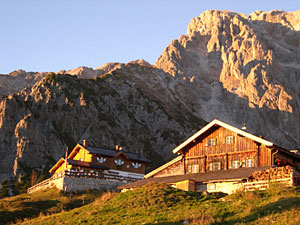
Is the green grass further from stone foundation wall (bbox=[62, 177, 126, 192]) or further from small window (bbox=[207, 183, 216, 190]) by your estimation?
small window (bbox=[207, 183, 216, 190])

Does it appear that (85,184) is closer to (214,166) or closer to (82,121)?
(214,166)

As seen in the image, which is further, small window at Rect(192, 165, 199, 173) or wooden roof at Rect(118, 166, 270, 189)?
small window at Rect(192, 165, 199, 173)

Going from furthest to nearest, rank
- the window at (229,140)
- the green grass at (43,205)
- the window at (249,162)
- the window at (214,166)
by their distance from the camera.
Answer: the window at (214,166)
the green grass at (43,205)
the window at (229,140)
the window at (249,162)

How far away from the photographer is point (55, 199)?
5747 cm

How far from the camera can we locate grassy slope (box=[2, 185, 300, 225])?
87.0ft

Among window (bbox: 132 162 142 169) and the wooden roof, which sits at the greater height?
window (bbox: 132 162 142 169)

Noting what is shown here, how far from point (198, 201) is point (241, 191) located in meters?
3.35

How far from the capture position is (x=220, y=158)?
1841 inches

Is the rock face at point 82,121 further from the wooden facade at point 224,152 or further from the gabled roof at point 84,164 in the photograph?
the wooden facade at point 224,152

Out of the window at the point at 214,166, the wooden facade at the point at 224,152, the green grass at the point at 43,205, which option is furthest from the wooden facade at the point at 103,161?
the window at the point at 214,166

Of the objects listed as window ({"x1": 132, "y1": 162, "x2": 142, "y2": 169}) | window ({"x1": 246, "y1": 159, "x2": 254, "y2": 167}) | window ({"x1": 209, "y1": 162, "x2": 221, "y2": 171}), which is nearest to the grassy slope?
window ({"x1": 209, "y1": 162, "x2": 221, "y2": 171})

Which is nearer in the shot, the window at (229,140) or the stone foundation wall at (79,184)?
the window at (229,140)

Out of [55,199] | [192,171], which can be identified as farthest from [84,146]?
[192,171]

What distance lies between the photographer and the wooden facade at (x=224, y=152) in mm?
43500
